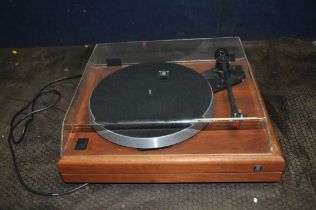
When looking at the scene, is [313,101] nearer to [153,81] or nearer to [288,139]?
[288,139]

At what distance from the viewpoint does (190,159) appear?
0.69 meters

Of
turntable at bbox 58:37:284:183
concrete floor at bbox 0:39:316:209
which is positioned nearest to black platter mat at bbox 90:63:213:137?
turntable at bbox 58:37:284:183

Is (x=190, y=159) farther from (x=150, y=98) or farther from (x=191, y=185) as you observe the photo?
(x=150, y=98)

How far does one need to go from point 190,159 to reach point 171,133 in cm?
7

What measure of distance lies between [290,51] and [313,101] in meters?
0.36

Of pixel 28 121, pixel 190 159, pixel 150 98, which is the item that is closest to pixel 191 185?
pixel 190 159

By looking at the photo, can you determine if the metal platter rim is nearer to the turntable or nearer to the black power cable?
the turntable

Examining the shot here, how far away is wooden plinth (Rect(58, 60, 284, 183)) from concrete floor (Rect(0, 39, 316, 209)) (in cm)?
Result: 3

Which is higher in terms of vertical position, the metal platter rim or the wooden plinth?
the metal platter rim

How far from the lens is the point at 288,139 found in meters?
0.83

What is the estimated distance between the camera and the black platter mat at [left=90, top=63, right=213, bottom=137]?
726mm

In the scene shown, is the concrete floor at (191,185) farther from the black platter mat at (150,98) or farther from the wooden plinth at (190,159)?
the black platter mat at (150,98)

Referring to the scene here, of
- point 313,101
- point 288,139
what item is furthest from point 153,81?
point 313,101

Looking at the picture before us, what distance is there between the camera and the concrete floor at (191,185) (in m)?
0.71
